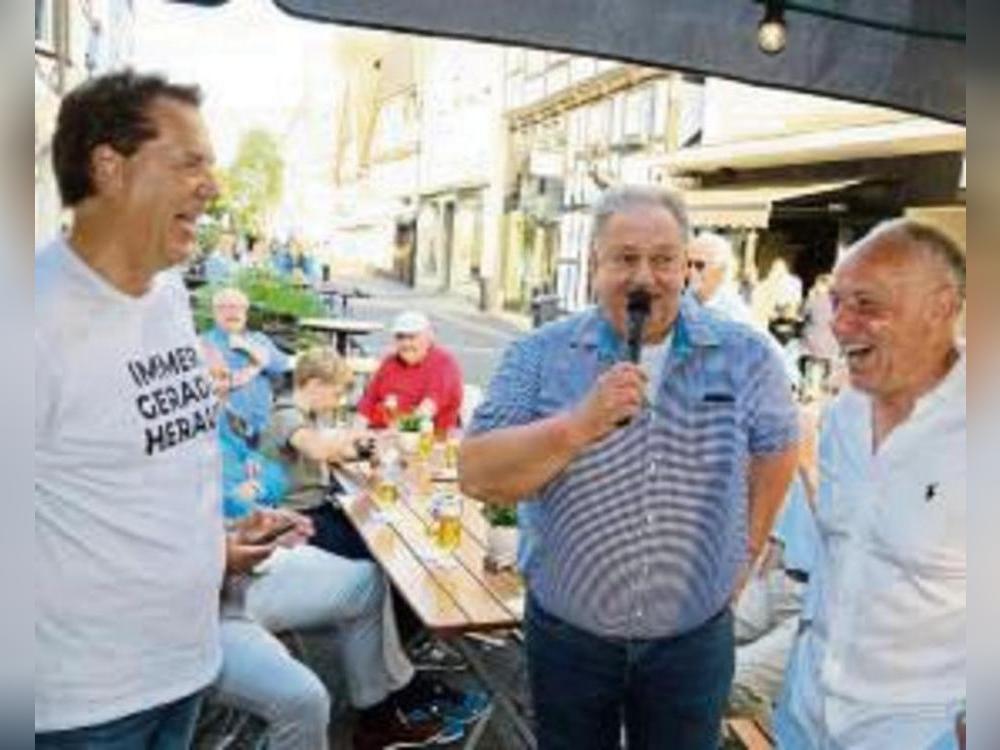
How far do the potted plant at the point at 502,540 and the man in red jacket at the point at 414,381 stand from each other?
285 cm

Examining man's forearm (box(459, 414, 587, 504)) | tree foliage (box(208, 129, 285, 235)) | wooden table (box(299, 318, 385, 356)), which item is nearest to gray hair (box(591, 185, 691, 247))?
man's forearm (box(459, 414, 587, 504))

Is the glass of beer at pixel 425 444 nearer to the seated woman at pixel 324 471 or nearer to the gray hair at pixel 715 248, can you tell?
the seated woman at pixel 324 471

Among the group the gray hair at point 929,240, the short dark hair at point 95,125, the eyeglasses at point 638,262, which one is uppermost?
the short dark hair at point 95,125

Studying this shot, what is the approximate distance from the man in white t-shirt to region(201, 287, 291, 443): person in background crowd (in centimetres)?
283

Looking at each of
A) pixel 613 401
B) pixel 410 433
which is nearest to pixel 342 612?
pixel 410 433

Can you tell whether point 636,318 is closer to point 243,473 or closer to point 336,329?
point 243,473

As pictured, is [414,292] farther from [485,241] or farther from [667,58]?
[667,58]

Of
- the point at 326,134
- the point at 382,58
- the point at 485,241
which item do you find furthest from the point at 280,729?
the point at 326,134

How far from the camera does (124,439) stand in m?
1.79

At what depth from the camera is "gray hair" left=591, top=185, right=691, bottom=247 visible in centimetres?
246

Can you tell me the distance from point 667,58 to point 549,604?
1225 mm

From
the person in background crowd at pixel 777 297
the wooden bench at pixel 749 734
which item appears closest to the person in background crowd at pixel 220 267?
the person in background crowd at pixel 777 297

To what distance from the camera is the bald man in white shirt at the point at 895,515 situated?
1.84 meters

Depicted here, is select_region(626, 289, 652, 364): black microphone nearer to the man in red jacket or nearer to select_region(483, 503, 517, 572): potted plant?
select_region(483, 503, 517, 572): potted plant
